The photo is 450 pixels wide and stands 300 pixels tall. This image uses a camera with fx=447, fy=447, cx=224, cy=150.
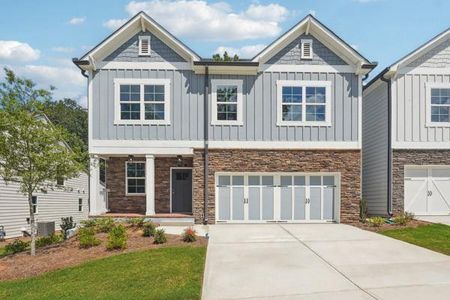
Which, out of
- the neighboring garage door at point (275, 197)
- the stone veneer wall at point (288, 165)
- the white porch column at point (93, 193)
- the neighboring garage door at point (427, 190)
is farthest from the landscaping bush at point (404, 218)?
the white porch column at point (93, 193)

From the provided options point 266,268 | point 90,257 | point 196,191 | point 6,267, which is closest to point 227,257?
point 266,268

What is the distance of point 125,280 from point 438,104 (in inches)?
597

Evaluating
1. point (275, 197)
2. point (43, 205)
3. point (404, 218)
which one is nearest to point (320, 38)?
point (275, 197)

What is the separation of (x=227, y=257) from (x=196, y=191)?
23.0 ft

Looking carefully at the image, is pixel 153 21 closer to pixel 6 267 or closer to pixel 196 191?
pixel 196 191

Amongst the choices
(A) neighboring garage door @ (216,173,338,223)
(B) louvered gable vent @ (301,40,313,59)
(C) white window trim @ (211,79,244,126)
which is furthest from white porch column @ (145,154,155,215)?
(B) louvered gable vent @ (301,40,313,59)

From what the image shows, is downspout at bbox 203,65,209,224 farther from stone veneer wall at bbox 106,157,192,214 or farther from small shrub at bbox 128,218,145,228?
small shrub at bbox 128,218,145,228

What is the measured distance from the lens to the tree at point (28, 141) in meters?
12.3

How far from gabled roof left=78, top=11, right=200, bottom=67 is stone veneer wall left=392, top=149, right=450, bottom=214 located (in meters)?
9.23

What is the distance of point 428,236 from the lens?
1405cm

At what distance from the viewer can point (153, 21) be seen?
1773 centimetres

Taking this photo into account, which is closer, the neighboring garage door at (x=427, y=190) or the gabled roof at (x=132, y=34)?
the gabled roof at (x=132, y=34)

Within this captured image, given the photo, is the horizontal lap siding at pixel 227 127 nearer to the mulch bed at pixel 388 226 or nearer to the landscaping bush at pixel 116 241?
the mulch bed at pixel 388 226

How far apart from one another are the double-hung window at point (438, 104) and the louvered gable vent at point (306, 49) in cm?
515
